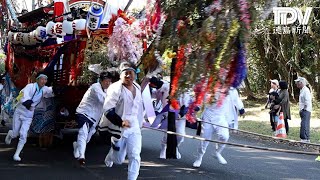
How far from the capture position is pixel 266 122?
52.5ft

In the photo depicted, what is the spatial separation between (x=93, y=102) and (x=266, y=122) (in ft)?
31.1

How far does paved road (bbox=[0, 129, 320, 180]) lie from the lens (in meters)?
7.32

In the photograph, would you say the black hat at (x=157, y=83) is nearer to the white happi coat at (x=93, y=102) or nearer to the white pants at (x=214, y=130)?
the white happi coat at (x=93, y=102)

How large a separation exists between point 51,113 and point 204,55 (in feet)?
21.7

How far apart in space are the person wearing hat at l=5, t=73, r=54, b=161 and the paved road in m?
0.47

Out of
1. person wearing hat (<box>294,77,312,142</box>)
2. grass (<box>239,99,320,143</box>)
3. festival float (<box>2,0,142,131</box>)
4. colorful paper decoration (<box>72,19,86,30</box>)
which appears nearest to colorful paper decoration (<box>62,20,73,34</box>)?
festival float (<box>2,0,142,131</box>)

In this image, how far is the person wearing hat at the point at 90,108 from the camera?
782 centimetres

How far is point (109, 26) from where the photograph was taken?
8.39m

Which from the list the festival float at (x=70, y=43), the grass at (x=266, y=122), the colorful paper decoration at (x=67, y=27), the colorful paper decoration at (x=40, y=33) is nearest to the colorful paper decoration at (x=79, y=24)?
the festival float at (x=70, y=43)

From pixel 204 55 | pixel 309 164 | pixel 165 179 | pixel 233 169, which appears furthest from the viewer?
pixel 309 164

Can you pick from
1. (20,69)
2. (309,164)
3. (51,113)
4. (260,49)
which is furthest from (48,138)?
(260,49)

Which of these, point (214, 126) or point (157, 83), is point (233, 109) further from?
point (157, 83)

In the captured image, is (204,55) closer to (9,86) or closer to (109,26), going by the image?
(109,26)

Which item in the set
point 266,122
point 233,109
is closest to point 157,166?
point 233,109
